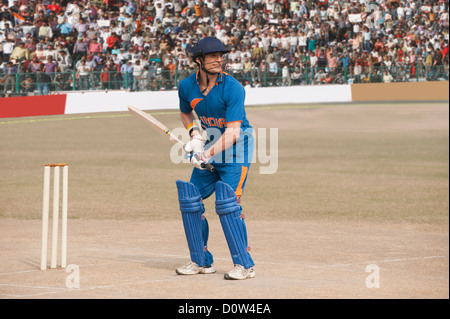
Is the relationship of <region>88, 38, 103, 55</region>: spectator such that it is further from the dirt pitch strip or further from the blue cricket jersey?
the blue cricket jersey

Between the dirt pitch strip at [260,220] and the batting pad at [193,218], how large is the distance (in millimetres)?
266

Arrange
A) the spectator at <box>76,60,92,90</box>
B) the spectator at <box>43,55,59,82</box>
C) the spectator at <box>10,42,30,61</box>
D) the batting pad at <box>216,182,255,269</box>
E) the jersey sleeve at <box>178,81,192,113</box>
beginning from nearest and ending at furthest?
the batting pad at <box>216,182,255,269</box> < the jersey sleeve at <box>178,81,192,113</box> < the spectator at <box>10,42,30,61</box> < the spectator at <box>43,55,59,82</box> < the spectator at <box>76,60,92,90</box>

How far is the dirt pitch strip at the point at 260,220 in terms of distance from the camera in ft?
20.2

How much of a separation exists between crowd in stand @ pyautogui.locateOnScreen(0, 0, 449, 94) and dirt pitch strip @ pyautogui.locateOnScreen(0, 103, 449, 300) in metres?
1.86

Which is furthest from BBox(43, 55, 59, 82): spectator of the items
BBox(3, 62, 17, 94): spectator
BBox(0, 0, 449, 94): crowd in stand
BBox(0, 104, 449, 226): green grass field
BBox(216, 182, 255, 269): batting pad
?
BBox(216, 182, 255, 269): batting pad

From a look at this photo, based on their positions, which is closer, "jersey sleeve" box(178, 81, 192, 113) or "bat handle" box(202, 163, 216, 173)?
"bat handle" box(202, 163, 216, 173)

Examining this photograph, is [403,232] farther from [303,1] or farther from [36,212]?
[303,1]

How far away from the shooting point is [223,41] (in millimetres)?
22688

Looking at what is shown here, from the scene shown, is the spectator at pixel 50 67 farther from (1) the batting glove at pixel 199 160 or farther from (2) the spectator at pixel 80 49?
(1) the batting glove at pixel 199 160

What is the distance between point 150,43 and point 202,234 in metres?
15.9

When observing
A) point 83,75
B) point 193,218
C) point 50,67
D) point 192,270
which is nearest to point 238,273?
point 192,270

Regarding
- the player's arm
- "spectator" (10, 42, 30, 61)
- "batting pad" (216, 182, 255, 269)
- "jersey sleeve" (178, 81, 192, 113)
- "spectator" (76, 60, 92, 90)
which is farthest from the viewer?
"spectator" (76, 60, 92, 90)

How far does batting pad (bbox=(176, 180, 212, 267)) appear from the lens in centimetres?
616

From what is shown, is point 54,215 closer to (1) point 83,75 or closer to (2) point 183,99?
(2) point 183,99
